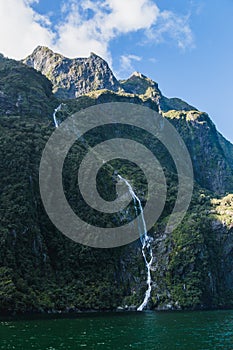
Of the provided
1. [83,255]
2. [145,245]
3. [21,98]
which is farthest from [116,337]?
[21,98]

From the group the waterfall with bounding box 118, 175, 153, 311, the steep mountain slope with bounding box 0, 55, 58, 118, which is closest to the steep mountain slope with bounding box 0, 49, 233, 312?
the waterfall with bounding box 118, 175, 153, 311

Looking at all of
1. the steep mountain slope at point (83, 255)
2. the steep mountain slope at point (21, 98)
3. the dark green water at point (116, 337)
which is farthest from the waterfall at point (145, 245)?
the steep mountain slope at point (21, 98)

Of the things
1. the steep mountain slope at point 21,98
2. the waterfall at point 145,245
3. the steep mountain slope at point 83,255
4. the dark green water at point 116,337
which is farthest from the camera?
the steep mountain slope at point 21,98

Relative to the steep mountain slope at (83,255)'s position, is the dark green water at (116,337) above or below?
below

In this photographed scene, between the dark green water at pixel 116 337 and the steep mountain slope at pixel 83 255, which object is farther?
the steep mountain slope at pixel 83 255

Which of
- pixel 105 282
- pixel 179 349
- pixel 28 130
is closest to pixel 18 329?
pixel 179 349

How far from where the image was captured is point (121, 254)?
119500mm

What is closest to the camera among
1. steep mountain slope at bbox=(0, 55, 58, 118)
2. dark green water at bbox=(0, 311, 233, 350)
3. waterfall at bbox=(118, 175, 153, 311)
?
dark green water at bbox=(0, 311, 233, 350)

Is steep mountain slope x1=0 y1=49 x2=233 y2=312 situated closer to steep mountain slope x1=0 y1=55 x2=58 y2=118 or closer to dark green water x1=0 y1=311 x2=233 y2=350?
steep mountain slope x1=0 y1=55 x2=58 y2=118

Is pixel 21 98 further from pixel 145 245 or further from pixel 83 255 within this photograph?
pixel 145 245

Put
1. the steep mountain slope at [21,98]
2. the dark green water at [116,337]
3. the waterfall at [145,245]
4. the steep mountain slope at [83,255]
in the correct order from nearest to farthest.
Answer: the dark green water at [116,337] < the steep mountain slope at [83,255] < the waterfall at [145,245] < the steep mountain slope at [21,98]

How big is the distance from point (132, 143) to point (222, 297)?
9751 centimetres

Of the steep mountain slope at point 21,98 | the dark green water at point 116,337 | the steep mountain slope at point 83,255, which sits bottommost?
the dark green water at point 116,337

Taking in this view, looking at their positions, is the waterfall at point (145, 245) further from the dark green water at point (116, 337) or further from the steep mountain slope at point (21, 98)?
the steep mountain slope at point (21, 98)
